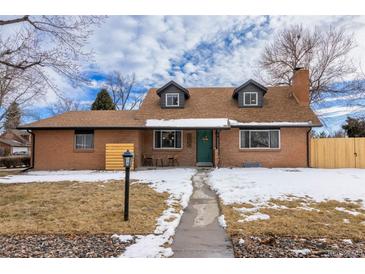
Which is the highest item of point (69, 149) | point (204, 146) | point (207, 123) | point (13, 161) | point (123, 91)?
point (123, 91)

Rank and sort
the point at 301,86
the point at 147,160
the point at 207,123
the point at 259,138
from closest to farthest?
the point at 207,123, the point at 259,138, the point at 147,160, the point at 301,86

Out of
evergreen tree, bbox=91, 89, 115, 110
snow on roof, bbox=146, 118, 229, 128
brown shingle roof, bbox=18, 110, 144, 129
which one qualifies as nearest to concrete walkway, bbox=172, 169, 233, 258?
snow on roof, bbox=146, 118, 229, 128

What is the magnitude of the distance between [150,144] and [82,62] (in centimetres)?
695

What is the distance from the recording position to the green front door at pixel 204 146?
1609cm

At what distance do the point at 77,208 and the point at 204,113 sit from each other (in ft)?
36.2

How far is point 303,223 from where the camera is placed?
5.52 metres

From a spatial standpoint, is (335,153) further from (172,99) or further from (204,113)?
(172,99)

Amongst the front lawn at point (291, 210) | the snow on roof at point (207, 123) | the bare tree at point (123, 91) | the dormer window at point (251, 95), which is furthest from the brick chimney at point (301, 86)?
the bare tree at point (123, 91)

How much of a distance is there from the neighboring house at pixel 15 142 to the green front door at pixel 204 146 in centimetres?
4480

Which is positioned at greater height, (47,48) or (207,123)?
(47,48)

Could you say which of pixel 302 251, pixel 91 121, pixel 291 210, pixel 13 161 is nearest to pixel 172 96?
pixel 91 121

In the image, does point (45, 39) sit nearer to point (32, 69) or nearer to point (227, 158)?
point (32, 69)

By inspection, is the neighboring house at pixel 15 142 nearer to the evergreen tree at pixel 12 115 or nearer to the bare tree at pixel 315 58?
the evergreen tree at pixel 12 115

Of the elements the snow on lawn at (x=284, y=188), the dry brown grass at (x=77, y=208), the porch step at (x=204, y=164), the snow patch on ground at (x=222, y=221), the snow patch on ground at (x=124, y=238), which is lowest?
the snow patch on ground at (x=124, y=238)
